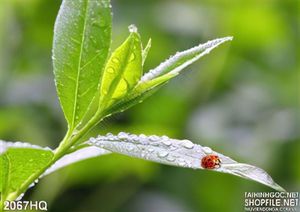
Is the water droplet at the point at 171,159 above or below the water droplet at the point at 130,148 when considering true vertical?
below

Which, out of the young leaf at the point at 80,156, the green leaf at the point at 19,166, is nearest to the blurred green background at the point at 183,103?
the young leaf at the point at 80,156

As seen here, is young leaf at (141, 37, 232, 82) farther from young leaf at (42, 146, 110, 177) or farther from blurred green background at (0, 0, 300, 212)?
blurred green background at (0, 0, 300, 212)

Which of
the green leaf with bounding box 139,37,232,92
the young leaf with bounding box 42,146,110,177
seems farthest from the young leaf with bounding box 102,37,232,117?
the young leaf with bounding box 42,146,110,177

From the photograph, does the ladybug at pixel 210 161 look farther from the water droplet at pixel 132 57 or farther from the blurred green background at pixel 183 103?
the blurred green background at pixel 183 103

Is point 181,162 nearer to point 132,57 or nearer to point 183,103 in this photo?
point 132,57

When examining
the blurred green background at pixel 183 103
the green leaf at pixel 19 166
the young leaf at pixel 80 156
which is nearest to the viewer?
the green leaf at pixel 19 166

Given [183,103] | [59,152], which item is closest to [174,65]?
[59,152]
